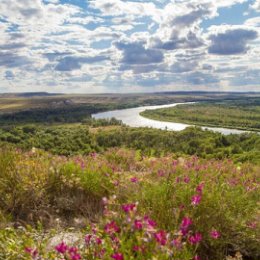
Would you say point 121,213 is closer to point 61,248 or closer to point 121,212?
point 121,212

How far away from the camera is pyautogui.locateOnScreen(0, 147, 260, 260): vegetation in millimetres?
2975

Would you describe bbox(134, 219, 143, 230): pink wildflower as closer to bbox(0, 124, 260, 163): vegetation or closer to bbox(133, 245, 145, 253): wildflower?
bbox(133, 245, 145, 253): wildflower

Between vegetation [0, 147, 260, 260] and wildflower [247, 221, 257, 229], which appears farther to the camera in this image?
wildflower [247, 221, 257, 229]

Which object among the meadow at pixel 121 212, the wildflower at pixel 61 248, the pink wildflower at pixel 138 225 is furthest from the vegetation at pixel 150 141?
the wildflower at pixel 61 248

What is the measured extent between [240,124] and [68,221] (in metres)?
163

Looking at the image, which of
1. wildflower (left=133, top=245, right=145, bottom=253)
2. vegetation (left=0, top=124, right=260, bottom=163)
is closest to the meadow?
wildflower (left=133, top=245, right=145, bottom=253)

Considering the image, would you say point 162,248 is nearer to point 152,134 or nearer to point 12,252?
point 12,252

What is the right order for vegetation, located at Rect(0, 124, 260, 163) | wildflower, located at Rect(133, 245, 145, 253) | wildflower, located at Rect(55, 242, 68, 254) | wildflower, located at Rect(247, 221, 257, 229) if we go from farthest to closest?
vegetation, located at Rect(0, 124, 260, 163) → wildflower, located at Rect(247, 221, 257, 229) → wildflower, located at Rect(133, 245, 145, 253) → wildflower, located at Rect(55, 242, 68, 254)

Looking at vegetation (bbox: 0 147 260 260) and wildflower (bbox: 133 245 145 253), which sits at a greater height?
wildflower (bbox: 133 245 145 253)

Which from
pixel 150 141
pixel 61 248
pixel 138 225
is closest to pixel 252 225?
pixel 138 225

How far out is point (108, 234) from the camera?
3.25 metres

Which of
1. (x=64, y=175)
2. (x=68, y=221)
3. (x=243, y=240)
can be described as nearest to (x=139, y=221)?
(x=243, y=240)

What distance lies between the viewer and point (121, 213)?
12.2 feet

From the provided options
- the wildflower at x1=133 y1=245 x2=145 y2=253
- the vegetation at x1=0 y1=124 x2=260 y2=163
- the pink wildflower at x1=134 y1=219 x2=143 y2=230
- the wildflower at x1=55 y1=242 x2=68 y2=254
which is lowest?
the vegetation at x1=0 y1=124 x2=260 y2=163
